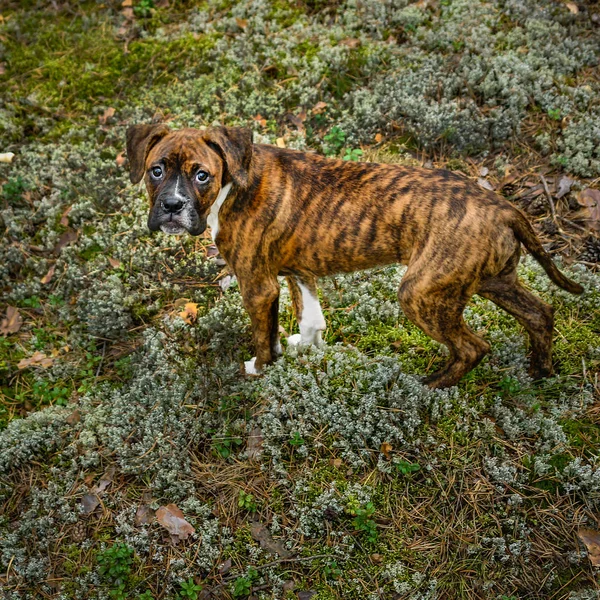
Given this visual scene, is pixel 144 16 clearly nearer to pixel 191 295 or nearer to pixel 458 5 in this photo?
pixel 458 5

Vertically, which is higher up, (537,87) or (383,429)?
(537,87)

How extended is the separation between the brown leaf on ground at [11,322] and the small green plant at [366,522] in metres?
3.99

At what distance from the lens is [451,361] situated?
4262 mm

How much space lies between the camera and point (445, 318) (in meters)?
3.88

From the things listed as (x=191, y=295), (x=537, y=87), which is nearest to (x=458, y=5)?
(x=537, y=87)

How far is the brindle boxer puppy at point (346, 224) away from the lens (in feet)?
11.8

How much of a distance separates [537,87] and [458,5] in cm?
178

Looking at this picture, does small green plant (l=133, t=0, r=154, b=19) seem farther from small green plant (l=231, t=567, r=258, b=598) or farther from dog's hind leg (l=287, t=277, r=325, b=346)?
small green plant (l=231, t=567, r=258, b=598)

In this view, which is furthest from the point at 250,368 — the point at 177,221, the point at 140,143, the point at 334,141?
the point at 334,141

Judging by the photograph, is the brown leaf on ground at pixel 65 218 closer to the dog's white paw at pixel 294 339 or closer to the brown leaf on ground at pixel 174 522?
the dog's white paw at pixel 294 339

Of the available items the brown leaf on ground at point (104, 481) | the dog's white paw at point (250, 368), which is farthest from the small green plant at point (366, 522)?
the brown leaf on ground at point (104, 481)

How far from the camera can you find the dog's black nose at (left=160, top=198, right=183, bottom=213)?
3.53m

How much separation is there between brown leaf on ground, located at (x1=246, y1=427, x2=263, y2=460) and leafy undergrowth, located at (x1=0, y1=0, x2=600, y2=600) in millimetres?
18

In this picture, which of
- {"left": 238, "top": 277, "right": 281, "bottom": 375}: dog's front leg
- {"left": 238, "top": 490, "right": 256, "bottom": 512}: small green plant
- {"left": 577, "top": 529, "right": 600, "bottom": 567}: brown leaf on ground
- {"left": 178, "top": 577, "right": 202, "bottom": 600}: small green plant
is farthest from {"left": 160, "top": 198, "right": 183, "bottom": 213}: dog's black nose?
{"left": 577, "top": 529, "right": 600, "bottom": 567}: brown leaf on ground
